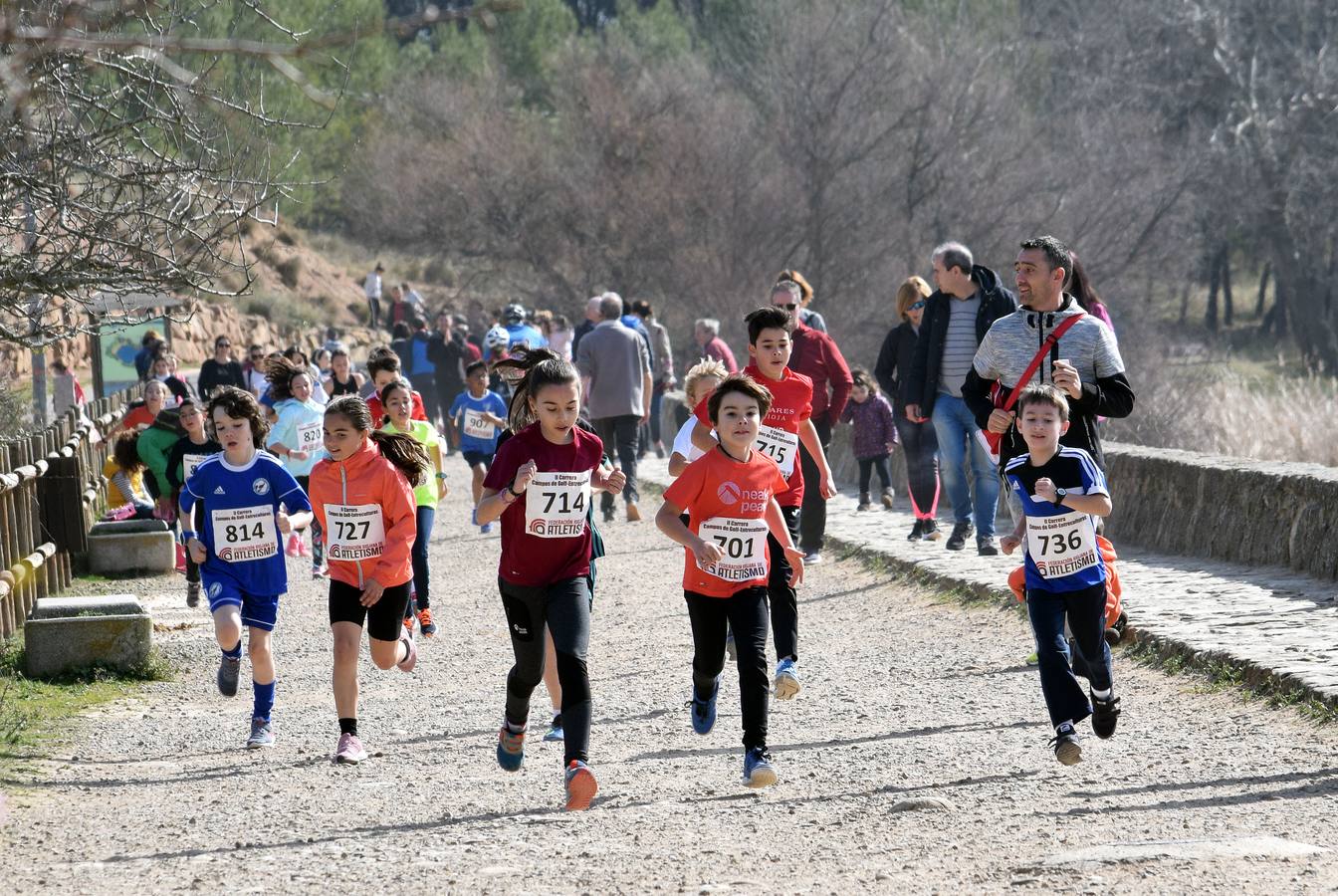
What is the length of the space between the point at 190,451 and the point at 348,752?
562cm

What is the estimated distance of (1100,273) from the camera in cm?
3284

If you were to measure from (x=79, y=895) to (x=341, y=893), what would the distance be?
79cm

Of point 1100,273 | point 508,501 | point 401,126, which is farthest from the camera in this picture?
point 401,126

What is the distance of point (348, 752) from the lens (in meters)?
7.24

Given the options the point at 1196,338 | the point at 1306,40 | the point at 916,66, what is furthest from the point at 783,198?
the point at 1196,338

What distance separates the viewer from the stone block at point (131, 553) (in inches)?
549

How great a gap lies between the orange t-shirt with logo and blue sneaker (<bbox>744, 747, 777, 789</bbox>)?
1.88ft

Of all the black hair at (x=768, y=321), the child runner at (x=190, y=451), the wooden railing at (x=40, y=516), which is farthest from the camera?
the child runner at (x=190, y=451)

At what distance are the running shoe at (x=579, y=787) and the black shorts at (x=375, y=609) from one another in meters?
1.77

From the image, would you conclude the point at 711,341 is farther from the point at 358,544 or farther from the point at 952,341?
the point at 358,544

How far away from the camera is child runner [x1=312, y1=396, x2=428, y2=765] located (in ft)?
24.1

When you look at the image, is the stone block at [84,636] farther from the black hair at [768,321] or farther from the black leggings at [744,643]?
the black leggings at [744,643]

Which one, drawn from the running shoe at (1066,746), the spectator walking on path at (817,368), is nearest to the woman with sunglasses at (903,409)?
the spectator walking on path at (817,368)

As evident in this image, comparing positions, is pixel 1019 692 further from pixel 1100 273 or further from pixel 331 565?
pixel 1100 273
